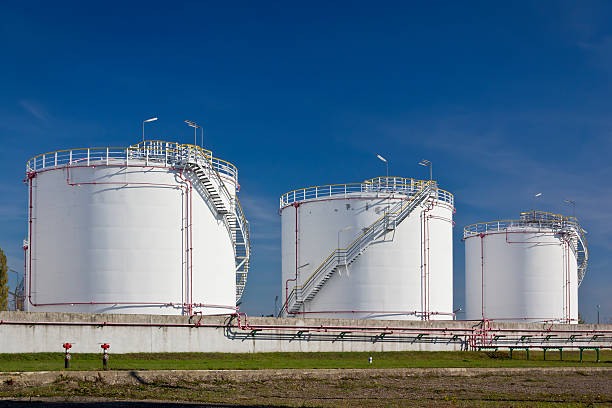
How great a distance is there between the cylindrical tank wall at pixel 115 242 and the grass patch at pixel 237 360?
571cm

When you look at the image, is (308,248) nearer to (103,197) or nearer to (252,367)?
(103,197)

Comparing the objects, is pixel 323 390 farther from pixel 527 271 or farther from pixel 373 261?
pixel 527 271

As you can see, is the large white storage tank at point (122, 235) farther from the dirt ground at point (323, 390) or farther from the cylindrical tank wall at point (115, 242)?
the dirt ground at point (323, 390)

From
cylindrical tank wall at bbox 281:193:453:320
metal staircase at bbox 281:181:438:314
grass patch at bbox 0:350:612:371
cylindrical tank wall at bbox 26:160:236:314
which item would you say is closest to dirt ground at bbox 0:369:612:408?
grass patch at bbox 0:350:612:371

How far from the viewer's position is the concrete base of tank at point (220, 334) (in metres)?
29.7

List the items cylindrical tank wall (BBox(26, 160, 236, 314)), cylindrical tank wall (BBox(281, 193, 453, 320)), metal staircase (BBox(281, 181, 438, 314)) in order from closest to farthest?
cylindrical tank wall (BBox(26, 160, 236, 314)), cylindrical tank wall (BBox(281, 193, 453, 320)), metal staircase (BBox(281, 181, 438, 314))

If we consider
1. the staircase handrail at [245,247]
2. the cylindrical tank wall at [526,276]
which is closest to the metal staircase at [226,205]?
the staircase handrail at [245,247]

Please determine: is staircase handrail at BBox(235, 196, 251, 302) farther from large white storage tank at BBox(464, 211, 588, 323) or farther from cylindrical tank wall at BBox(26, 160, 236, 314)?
large white storage tank at BBox(464, 211, 588, 323)

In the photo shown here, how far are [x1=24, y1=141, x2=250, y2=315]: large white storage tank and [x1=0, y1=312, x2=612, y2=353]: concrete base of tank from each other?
445cm

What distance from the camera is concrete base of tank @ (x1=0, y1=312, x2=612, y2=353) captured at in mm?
29703

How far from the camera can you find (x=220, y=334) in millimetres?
33750

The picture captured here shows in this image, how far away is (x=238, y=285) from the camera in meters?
45.6

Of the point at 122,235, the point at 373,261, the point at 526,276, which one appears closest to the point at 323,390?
the point at 122,235

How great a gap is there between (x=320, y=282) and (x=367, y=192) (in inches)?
235
